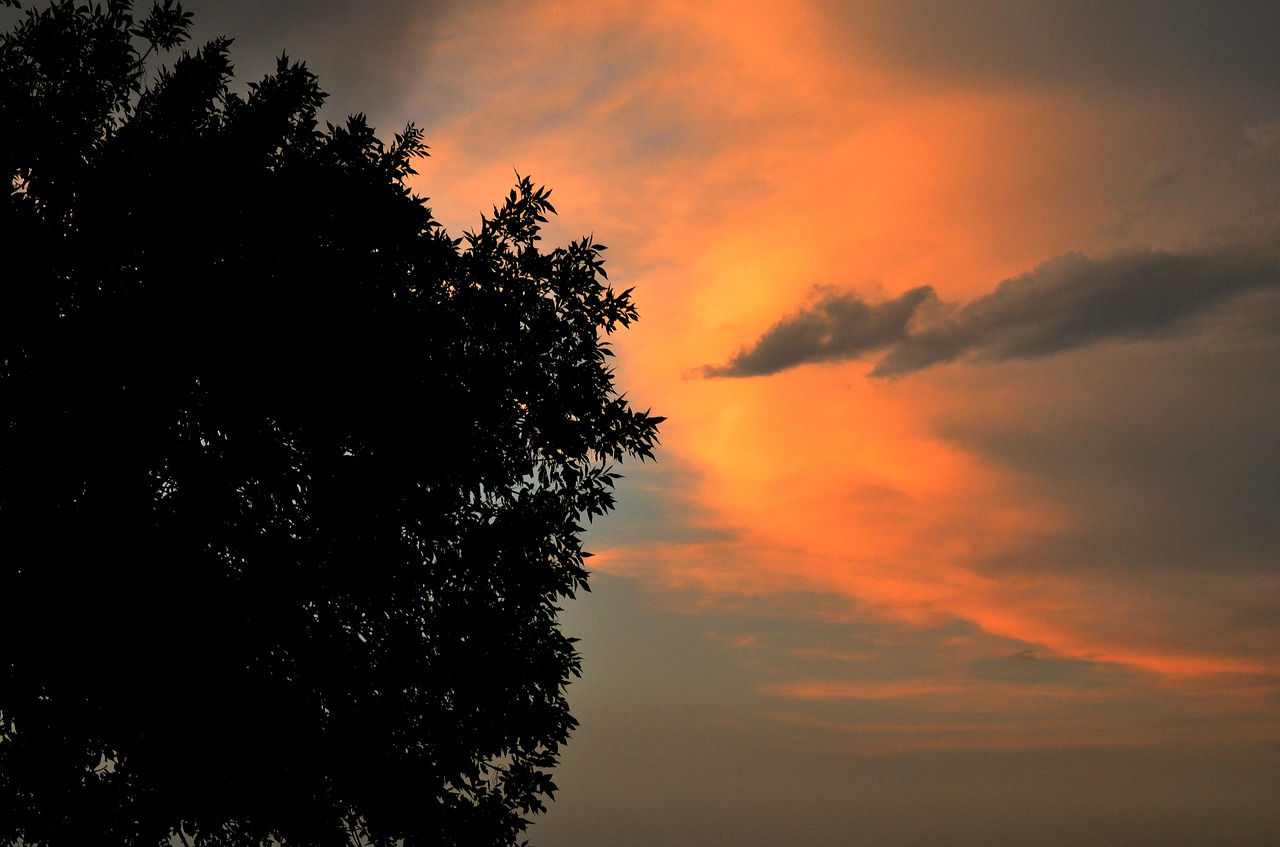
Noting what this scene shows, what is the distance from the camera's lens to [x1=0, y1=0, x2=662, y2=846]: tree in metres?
14.9

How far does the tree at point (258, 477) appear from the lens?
14.9 metres

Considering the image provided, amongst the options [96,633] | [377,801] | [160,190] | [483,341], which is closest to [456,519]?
[483,341]

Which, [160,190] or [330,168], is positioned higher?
[330,168]

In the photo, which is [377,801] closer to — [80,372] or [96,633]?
[96,633]

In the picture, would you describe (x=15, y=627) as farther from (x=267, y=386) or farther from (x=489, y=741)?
(x=489, y=741)

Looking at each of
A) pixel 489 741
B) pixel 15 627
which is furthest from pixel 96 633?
pixel 489 741

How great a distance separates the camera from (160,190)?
54.4 ft

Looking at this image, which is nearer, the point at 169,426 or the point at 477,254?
the point at 169,426

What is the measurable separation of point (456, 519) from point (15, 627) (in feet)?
21.5

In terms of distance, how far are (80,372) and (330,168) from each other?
550 centimetres

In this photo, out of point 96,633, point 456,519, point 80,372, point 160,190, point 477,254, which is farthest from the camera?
point 477,254

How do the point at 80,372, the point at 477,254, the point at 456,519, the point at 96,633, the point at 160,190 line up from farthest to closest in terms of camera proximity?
the point at 477,254 → the point at 456,519 → the point at 160,190 → the point at 80,372 → the point at 96,633

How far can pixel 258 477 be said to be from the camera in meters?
16.4

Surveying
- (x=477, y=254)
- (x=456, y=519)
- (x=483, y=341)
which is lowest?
(x=456, y=519)
